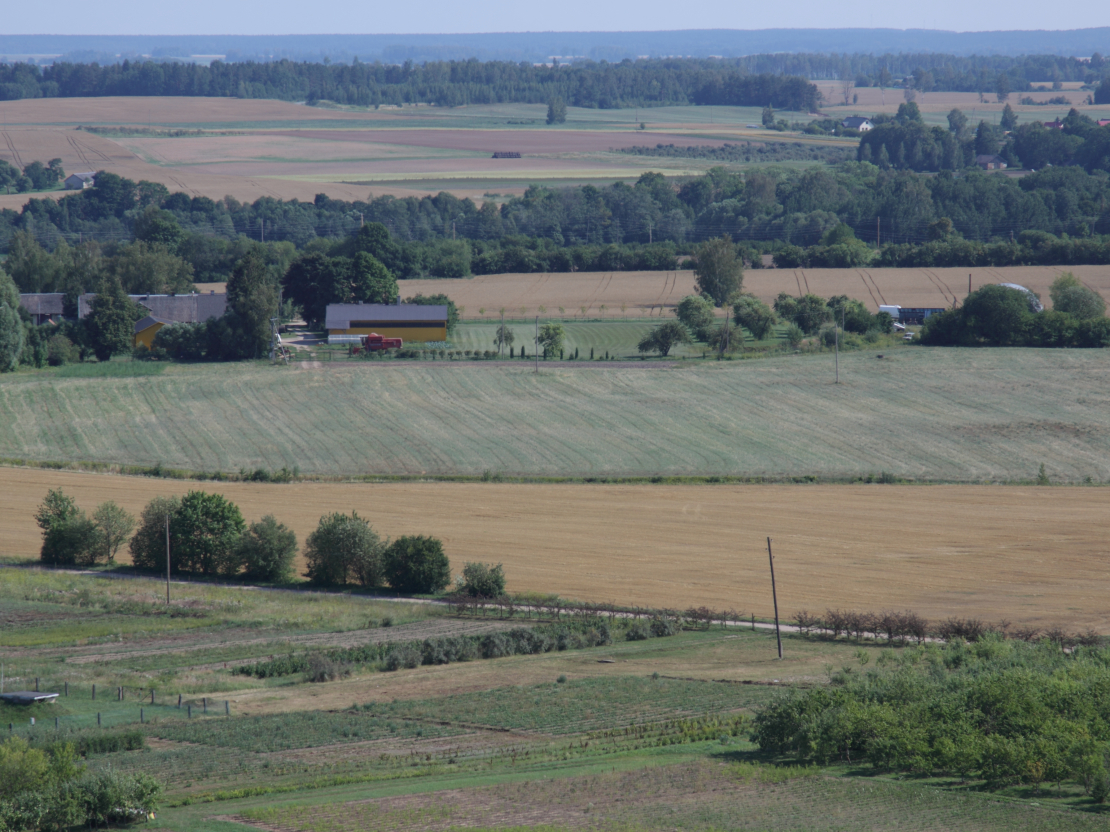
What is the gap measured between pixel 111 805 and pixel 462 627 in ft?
47.3

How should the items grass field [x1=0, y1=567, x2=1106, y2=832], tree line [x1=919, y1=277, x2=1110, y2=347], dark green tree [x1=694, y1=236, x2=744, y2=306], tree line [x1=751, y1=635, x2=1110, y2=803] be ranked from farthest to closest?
dark green tree [x1=694, y1=236, x2=744, y2=306] → tree line [x1=919, y1=277, x2=1110, y2=347] → tree line [x1=751, y1=635, x2=1110, y2=803] → grass field [x1=0, y1=567, x2=1106, y2=832]

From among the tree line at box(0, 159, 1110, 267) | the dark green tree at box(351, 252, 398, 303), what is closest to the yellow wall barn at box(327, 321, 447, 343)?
the dark green tree at box(351, 252, 398, 303)

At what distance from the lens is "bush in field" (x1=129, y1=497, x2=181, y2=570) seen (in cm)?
3872

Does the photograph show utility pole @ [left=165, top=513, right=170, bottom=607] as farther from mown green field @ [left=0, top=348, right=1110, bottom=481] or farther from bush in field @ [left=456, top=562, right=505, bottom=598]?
mown green field @ [left=0, top=348, right=1110, bottom=481]

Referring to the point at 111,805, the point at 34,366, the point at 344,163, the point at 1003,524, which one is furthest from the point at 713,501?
the point at 344,163

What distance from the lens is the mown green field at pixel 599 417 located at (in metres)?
50.2

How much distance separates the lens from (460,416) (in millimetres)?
57125

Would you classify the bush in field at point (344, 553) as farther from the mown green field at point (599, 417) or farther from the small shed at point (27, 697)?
the small shed at point (27, 697)

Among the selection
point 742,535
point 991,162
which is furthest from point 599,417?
point 991,162

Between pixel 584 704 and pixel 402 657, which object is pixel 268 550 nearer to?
pixel 402 657

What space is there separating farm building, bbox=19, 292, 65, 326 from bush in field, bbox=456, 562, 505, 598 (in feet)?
179

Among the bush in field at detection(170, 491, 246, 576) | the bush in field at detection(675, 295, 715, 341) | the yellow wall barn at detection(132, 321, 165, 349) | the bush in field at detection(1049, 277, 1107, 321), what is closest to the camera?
the bush in field at detection(170, 491, 246, 576)

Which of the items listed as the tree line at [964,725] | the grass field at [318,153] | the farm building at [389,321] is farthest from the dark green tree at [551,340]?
the grass field at [318,153]

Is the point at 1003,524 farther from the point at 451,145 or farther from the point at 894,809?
the point at 451,145
